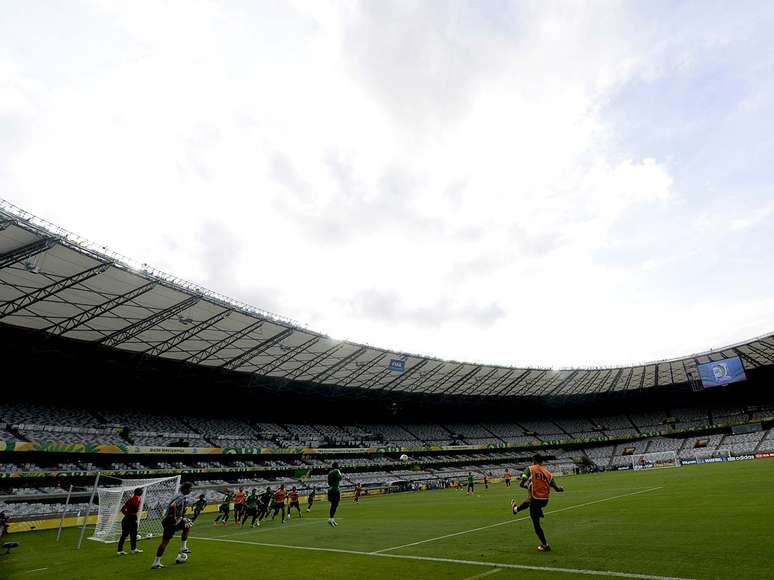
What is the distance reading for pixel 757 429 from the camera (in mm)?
64438

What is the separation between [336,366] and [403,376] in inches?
423

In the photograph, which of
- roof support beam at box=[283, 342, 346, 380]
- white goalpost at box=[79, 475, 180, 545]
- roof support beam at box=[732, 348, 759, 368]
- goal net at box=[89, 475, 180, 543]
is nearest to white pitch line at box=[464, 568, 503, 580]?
white goalpost at box=[79, 475, 180, 545]

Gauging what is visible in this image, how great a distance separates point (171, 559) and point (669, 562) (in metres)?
10.8

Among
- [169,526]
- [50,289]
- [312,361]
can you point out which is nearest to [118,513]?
[169,526]

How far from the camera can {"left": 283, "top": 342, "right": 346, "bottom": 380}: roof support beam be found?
140 feet

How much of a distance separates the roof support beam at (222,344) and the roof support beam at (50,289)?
1237 centimetres

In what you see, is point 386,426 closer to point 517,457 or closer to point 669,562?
point 517,457

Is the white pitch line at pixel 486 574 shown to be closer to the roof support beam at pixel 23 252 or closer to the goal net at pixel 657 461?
the roof support beam at pixel 23 252

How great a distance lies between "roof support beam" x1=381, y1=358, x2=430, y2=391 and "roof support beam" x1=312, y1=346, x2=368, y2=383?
901 cm

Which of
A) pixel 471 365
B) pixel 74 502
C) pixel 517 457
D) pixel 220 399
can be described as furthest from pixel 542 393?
pixel 74 502

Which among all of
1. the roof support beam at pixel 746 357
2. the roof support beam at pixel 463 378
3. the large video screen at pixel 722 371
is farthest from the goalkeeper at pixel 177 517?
the roof support beam at pixel 746 357

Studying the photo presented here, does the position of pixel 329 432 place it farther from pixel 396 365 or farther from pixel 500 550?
pixel 500 550

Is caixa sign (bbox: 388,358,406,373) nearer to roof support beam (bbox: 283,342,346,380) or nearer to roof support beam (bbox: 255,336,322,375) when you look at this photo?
roof support beam (bbox: 283,342,346,380)

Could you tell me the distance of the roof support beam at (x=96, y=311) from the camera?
28.1 metres
